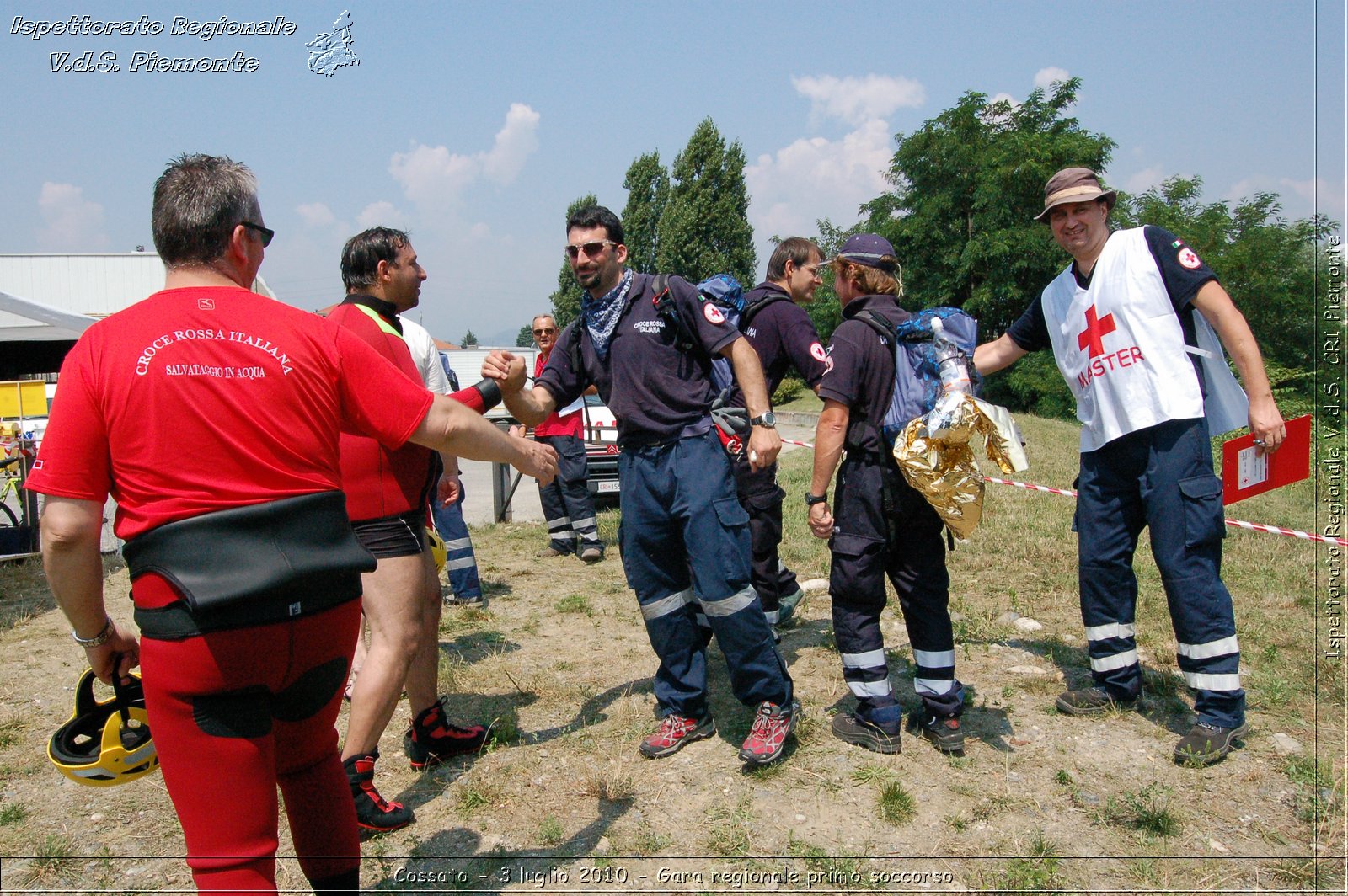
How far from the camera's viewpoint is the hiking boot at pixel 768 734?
3.48 meters

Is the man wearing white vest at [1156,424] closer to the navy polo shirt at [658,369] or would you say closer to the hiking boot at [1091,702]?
the hiking boot at [1091,702]

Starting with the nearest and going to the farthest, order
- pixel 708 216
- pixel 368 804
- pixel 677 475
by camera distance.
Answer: pixel 368 804 < pixel 677 475 < pixel 708 216

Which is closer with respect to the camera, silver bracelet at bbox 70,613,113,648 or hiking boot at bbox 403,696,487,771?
silver bracelet at bbox 70,613,113,648

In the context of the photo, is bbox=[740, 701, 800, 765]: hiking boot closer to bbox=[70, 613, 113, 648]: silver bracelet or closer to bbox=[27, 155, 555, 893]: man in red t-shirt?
bbox=[27, 155, 555, 893]: man in red t-shirt

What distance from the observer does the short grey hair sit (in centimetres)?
201

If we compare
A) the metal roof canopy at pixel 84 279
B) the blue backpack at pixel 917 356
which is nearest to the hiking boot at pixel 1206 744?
the blue backpack at pixel 917 356

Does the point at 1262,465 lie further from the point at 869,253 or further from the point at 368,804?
the point at 368,804

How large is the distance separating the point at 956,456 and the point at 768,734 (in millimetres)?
1348

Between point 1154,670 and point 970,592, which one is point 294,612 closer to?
point 1154,670

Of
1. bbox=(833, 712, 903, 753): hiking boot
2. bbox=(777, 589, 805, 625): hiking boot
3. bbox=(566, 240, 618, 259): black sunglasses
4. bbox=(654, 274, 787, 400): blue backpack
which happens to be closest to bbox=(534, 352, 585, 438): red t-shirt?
bbox=(777, 589, 805, 625): hiking boot

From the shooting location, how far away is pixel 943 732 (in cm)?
365

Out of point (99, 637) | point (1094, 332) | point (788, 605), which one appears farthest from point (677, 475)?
point (788, 605)

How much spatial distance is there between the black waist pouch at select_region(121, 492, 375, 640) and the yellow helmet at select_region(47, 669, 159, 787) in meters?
0.56

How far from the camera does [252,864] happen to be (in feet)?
6.25
